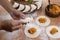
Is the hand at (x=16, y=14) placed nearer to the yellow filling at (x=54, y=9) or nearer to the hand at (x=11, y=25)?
the hand at (x=11, y=25)

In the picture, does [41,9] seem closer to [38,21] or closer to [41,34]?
[38,21]

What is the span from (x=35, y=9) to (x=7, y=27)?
1.03 feet

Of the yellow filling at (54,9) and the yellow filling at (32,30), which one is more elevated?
the yellow filling at (54,9)

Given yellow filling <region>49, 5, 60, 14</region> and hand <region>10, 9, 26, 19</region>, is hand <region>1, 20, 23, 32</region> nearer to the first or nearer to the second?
hand <region>10, 9, 26, 19</region>

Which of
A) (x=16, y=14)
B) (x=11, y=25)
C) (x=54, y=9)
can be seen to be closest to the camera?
(x=11, y=25)

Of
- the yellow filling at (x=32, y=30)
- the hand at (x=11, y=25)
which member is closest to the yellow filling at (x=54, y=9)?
the yellow filling at (x=32, y=30)

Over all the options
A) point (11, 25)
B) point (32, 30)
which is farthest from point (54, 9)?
point (11, 25)

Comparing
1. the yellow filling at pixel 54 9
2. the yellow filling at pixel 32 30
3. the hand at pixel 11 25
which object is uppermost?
the hand at pixel 11 25

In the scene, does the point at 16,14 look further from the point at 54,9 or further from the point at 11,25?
the point at 54,9

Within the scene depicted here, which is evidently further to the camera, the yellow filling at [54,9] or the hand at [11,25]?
the yellow filling at [54,9]

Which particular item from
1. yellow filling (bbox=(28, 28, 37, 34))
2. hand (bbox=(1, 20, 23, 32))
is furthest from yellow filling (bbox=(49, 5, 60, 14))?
hand (bbox=(1, 20, 23, 32))

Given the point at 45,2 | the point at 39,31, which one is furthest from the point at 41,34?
the point at 45,2

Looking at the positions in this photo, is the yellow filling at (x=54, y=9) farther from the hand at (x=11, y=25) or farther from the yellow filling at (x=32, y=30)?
the hand at (x=11, y=25)

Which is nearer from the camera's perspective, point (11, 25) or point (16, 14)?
point (11, 25)
